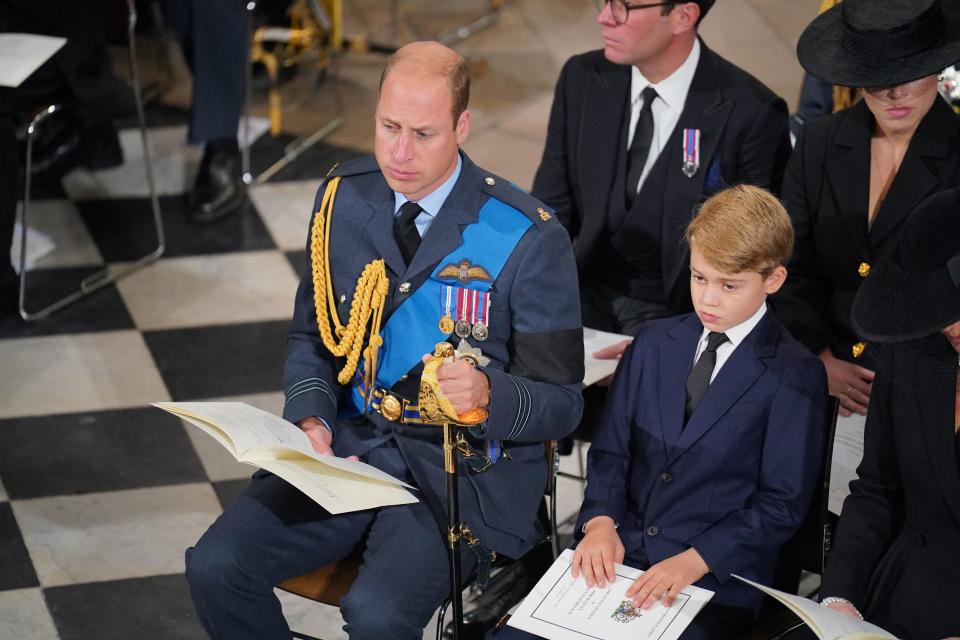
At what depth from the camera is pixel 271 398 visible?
13.0 ft

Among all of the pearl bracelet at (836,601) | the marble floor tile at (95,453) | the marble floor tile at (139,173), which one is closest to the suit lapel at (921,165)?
the pearl bracelet at (836,601)

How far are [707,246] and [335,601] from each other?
929 mm

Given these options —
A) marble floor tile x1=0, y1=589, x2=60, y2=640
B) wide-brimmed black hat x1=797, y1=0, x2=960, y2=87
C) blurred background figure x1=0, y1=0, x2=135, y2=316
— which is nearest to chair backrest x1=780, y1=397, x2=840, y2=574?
wide-brimmed black hat x1=797, y1=0, x2=960, y2=87

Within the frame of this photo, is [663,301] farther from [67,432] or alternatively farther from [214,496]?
[67,432]

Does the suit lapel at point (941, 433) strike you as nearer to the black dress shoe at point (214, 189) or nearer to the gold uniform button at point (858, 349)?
the gold uniform button at point (858, 349)

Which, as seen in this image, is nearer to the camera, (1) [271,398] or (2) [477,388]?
(2) [477,388]

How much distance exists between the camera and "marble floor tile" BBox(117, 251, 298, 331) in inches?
171

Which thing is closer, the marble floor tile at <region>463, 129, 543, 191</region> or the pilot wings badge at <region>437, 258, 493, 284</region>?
the pilot wings badge at <region>437, 258, 493, 284</region>

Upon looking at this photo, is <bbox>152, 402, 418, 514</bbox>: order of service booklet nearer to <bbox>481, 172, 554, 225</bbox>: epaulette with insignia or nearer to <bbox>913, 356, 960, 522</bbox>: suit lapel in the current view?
<bbox>481, 172, 554, 225</bbox>: epaulette with insignia

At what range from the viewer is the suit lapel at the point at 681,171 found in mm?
3219

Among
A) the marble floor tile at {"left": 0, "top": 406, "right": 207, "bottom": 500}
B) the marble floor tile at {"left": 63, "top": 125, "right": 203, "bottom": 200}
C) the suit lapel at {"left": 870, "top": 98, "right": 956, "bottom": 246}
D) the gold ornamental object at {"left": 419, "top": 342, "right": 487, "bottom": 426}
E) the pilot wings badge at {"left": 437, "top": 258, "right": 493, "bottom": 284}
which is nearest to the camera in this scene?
the gold ornamental object at {"left": 419, "top": 342, "right": 487, "bottom": 426}

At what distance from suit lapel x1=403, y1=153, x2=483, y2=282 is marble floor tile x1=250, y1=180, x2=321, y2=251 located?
215 cm

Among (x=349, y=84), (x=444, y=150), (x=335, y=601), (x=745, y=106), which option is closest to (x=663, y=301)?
(x=745, y=106)

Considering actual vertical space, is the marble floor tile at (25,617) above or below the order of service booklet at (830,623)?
below
